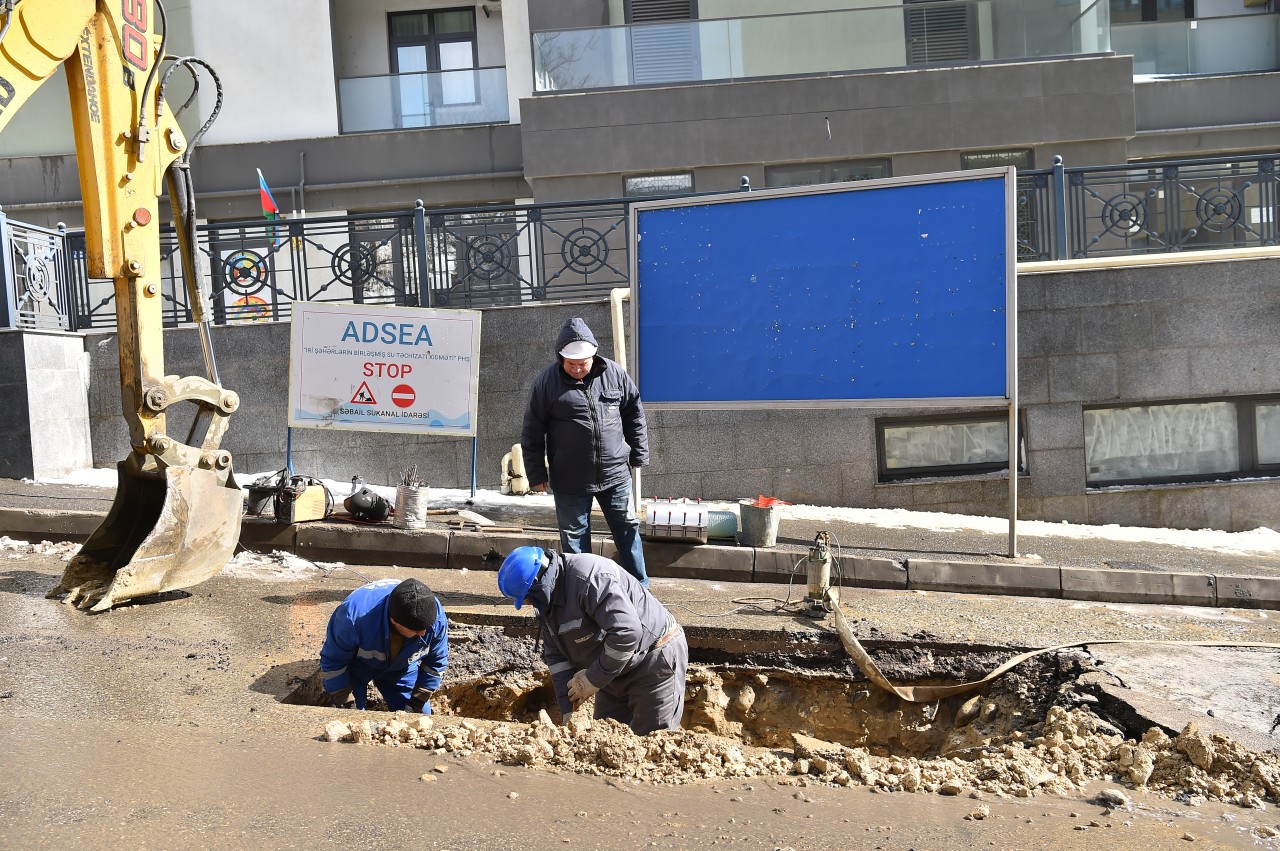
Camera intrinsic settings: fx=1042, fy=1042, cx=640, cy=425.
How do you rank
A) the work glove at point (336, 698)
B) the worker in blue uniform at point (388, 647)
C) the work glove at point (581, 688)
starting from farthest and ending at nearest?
the work glove at point (336, 698)
the worker in blue uniform at point (388, 647)
the work glove at point (581, 688)

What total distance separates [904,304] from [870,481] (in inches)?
99.8

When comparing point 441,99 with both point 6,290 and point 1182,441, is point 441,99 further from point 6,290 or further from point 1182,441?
point 1182,441

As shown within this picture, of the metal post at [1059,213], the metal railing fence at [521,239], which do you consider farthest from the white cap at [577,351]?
the metal post at [1059,213]

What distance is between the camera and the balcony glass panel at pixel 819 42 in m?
15.4

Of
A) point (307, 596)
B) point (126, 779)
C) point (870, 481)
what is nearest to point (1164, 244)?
point (870, 481)

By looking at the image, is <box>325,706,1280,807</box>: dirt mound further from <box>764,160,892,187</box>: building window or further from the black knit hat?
<box>764,160,892,187</box>: building window

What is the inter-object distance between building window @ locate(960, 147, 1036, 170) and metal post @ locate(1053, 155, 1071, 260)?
5.82 metres

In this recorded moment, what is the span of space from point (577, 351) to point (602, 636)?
203 centimetres

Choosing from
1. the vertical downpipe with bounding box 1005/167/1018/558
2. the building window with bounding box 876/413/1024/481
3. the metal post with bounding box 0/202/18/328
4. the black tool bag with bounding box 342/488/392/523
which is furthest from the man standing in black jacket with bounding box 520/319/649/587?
the metal post with bounding box 0/202/18/328

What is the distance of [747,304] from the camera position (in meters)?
8.05

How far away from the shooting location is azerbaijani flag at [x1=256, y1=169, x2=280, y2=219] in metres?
15.9

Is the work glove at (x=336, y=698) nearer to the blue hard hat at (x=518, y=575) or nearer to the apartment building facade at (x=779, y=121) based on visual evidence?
the blue hard hat at (x=518, y=575)

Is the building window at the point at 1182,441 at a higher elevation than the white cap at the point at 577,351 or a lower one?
lower

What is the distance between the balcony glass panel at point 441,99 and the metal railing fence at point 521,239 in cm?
727
